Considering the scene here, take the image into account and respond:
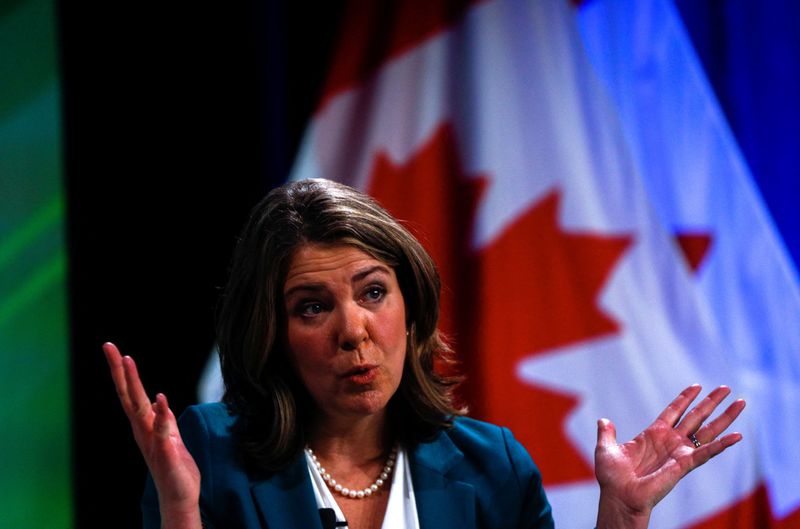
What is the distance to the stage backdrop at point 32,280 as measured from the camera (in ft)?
7.92

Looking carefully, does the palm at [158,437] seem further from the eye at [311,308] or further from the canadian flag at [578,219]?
the canadian flag at [578,219]

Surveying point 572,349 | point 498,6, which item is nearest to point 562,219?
point 572,349

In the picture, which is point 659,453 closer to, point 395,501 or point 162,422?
point 395,501

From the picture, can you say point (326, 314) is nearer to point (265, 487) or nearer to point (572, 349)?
point (265, 487)

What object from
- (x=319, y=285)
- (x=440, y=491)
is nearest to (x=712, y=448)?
(x=440, y=491)

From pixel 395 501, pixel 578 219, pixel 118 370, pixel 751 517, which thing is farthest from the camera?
pixel 578 219

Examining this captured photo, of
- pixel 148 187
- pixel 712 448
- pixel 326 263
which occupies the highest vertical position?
pixel 148 187

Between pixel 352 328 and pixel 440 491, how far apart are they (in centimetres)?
33

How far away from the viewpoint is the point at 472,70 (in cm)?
263

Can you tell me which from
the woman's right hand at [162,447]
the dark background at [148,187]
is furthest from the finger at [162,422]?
the dark background at [148,187]

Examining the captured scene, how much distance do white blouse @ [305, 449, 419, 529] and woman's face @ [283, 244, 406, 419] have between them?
0.42ft

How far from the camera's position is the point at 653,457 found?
1.46m

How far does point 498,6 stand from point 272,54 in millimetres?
652

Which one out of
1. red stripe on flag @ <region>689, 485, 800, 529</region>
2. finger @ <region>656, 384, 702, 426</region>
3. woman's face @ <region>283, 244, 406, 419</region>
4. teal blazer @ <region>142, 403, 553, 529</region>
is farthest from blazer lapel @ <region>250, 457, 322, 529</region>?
red stripe on flag @ <region>689, 485, 800, 529</region>
